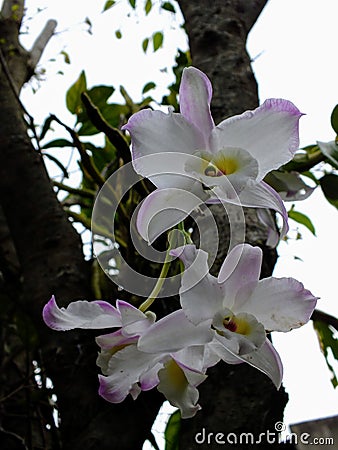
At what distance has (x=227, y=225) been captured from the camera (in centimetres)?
59

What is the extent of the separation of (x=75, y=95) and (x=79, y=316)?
83cm

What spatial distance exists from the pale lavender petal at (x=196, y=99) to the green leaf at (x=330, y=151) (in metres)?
0.20

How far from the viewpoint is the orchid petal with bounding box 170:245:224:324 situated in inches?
11.1

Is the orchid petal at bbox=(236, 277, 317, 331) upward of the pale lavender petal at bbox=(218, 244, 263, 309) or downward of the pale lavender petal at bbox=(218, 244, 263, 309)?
downward

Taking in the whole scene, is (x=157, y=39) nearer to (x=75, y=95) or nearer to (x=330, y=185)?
(x=75, y=95)

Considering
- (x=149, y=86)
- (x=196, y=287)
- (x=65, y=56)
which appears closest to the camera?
(x=196, y=287)

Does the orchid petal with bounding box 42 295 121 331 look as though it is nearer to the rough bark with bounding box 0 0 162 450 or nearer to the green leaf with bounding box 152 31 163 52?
the rough bark with bounding box 0 0 162 450

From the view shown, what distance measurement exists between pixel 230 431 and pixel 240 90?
0.43m

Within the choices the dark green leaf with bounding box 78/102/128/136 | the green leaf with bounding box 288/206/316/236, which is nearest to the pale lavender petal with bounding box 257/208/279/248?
the green leaf with bounding box 288/206/316/236

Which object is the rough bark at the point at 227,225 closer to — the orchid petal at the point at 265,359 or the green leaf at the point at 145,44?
the orchid petal at the point at 265,359

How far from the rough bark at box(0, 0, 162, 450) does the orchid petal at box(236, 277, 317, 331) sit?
1.12ft

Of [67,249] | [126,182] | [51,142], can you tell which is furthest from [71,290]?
[51,142]

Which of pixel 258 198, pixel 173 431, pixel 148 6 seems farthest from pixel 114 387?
pixel 148 6

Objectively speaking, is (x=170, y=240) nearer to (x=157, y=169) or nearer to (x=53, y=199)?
(x=157, y=169)
